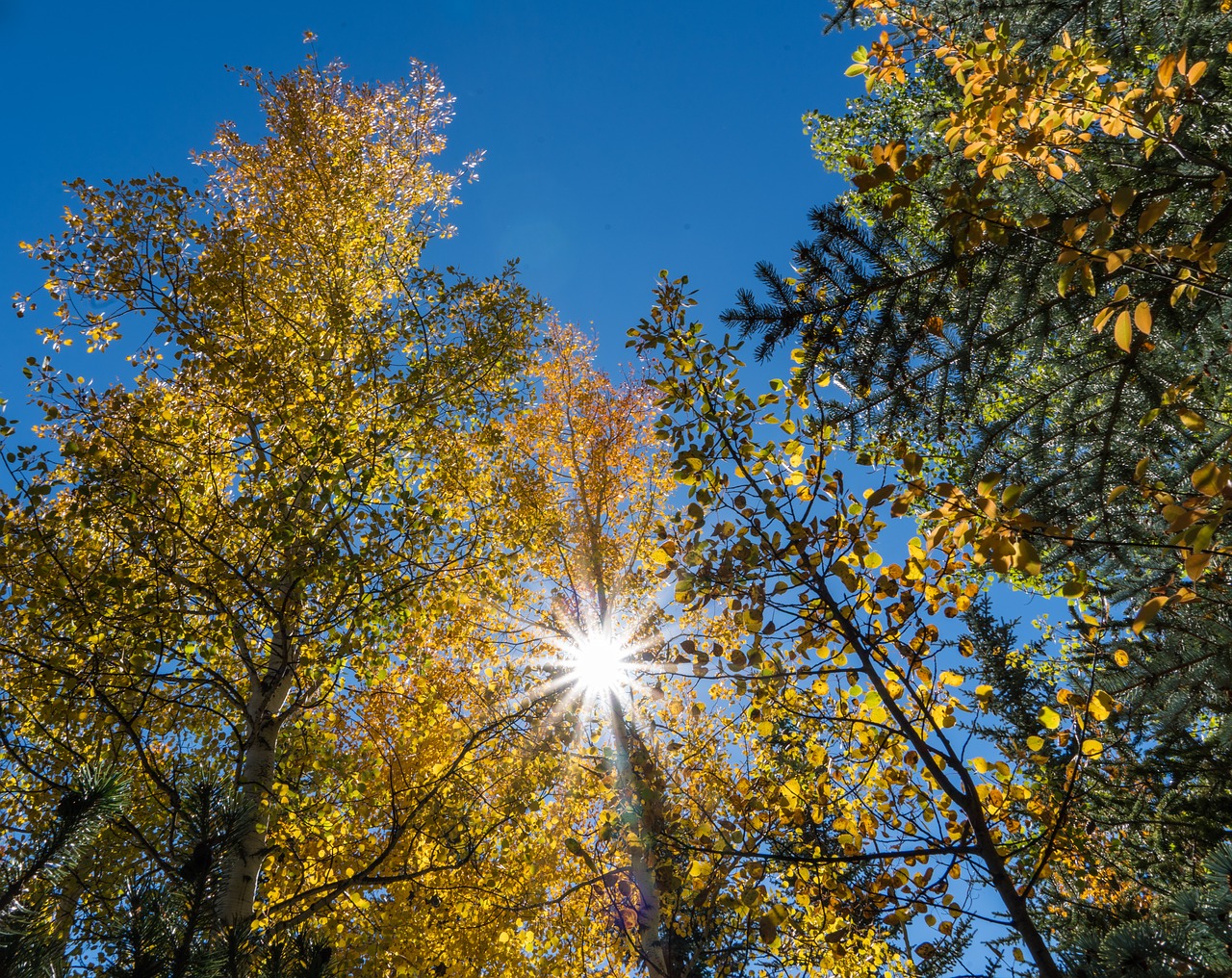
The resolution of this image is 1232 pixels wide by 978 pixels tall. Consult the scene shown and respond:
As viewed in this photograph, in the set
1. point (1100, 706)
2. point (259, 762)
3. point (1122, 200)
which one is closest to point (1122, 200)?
point (1122, 200)

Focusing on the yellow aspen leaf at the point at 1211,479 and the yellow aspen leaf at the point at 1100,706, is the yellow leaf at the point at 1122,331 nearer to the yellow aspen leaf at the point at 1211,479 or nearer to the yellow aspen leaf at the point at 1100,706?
the yellow aspen leaf at the point at 1211,479

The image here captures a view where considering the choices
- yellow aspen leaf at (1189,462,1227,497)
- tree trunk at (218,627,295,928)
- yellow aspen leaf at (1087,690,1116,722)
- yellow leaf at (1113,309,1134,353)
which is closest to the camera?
yellow aspen leaf at (1189,462,1227,497)

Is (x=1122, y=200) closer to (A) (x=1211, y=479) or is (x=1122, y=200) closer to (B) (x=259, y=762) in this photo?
(A) (x=1211, y=479)

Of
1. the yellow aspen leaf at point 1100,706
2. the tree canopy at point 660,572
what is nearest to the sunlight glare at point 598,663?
the tree canopy at point 660,572

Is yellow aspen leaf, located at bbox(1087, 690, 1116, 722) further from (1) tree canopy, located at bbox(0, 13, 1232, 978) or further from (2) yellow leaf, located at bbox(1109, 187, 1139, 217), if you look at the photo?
(2) yellow leaf, located at bbox(1109, 187, 1139, 217)

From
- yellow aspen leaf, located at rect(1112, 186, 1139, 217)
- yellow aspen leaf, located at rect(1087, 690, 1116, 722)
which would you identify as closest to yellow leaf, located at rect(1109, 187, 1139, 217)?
yellow aspen leaf, located at rect(1112, 186, 1139, 217)

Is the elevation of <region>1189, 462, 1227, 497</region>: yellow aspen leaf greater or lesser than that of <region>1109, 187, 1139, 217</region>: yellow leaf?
lesser

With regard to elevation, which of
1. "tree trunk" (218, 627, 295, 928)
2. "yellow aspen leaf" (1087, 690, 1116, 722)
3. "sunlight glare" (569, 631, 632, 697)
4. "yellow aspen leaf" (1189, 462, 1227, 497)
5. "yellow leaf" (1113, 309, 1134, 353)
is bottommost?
"yellow aspen leaf" (1087, 690, 1116, 722)

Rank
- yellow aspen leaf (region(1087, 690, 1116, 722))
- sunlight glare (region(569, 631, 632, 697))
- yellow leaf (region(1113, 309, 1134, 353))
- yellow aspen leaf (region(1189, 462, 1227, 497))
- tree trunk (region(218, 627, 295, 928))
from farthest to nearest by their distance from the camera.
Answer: sunlight glare (region(569, 631, 632, 697)) → tree trunk (region(218, 627, 295, 928)) → yellow aspen leaf (region(1087, 690, 1116, 722)) → yellow leaf (region(1113, 309, 1134, 353)) → yellow aspen leaf (region(1189, 462, 1227, 497))

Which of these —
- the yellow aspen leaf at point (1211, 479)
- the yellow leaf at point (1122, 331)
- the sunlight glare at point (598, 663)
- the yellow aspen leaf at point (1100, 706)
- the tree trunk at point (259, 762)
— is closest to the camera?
the yellow aspen leaf at point (1211, 479)

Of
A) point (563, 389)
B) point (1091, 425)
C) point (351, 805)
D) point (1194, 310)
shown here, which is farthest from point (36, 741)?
point (1194, 310)

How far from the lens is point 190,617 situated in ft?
14.4

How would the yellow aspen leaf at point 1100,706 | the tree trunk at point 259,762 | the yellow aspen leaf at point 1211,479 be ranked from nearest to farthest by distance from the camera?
the yellow aspen leaf at point 1211,479 < the yellow aspen leaf at point 1100,706 < the tree trunk at point 259,762

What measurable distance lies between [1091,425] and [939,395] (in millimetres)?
875
